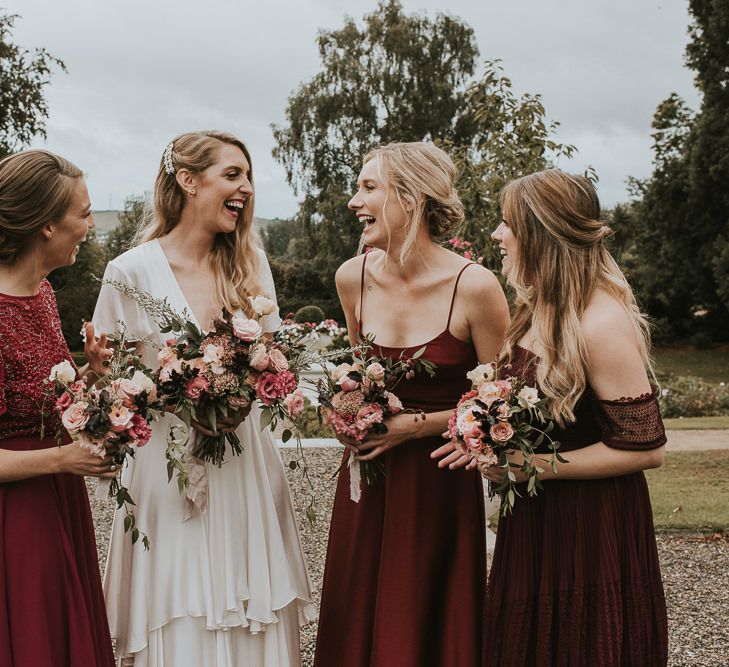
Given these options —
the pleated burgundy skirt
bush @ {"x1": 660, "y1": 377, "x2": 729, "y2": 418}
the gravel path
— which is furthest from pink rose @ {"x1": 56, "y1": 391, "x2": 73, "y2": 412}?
bush @ {"x1": 660, "y1": 377, "x2": 729, "y2": 418}

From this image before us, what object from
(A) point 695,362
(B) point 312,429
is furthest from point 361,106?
(B) point 312,429

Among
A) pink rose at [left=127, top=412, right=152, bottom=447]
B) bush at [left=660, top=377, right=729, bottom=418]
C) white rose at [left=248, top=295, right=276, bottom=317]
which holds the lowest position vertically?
bush at [left=660, top=377, right=729, bottom=418]

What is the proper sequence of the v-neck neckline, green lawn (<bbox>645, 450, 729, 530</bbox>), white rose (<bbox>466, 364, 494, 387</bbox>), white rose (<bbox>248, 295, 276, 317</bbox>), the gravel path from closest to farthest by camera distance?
1. white rose (<bbox>466, 364, 494, 387</bbox>)
2. white rose (<bbox>248, 295, 276, 317</bbox>)
3. the v-neck neckline
4. the gravel path
5. green lawn (<bbox>645, 450, 729, 530</bbox>)

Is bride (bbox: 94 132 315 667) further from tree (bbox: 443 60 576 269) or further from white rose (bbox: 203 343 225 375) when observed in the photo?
tree (bbox: 443 60 576 269)

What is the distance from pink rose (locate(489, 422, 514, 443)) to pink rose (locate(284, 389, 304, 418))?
0.74 meters

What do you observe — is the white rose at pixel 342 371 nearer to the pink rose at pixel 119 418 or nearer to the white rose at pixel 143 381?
the white rose at pixel 143 381

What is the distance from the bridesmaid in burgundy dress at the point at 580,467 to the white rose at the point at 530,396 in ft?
0.43

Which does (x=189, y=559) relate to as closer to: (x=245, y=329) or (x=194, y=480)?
(x=194, y=480)

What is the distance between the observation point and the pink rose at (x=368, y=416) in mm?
3260

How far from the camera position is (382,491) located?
146 inches

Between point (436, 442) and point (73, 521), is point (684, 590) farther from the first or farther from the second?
point (73, 521)

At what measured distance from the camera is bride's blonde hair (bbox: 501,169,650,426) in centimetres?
288

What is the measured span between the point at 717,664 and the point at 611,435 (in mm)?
2859

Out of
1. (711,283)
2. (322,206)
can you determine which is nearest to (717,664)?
(711,283)
